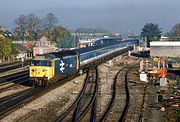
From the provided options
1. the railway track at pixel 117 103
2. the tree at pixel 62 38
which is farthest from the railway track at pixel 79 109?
the tree at pixel 62 38

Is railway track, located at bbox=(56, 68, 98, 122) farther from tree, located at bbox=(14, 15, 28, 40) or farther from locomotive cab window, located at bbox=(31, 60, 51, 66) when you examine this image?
tree, located at bbox=(14, 15, 28, 40)

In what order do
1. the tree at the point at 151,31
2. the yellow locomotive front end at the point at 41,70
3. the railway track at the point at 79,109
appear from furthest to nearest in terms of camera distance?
the tree at the point at 151,31, the yellow locomotive front end at the point at 41,70, the railway track at the point at 79,109

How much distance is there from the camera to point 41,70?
33.2 m

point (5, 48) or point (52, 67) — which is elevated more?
point (5, 48)

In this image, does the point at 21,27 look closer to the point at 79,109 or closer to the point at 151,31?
the point at 151,31

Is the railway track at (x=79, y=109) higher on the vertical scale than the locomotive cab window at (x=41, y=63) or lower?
lower

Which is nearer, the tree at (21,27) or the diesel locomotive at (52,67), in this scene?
the diesel locomotive at (52,67)

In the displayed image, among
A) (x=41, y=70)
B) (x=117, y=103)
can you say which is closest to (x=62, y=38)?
(x=41, y=70)

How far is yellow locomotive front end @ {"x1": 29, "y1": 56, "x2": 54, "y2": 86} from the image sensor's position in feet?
109

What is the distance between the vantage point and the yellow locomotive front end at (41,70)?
Result: 33188mm

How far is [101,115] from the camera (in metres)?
23.0

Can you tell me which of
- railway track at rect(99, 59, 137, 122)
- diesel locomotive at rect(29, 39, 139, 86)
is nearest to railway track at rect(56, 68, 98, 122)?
railway track at rect(99, 59, 137, 122)

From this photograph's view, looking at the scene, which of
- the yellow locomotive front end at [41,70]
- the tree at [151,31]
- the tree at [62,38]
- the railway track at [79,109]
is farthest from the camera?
the tree at [151,31]

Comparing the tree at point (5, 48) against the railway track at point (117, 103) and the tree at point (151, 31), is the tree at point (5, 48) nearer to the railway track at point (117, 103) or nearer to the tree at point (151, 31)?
the railway track at point (117, 103)
